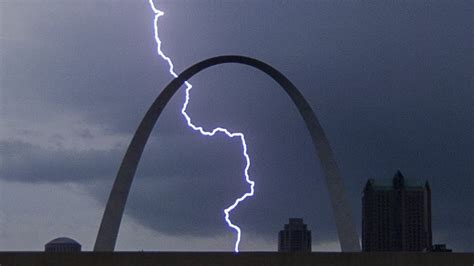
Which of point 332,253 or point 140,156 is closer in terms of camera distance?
point 332,253

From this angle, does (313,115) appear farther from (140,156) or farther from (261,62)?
(140,156)

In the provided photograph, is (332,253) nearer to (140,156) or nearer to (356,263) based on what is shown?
(356,263)

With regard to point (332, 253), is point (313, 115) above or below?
above

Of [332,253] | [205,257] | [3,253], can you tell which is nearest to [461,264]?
[332,253]

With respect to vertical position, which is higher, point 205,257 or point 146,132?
point 146,132

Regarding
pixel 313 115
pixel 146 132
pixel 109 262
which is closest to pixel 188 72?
pixel 146 132

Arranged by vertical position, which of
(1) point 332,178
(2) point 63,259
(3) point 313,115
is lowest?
(2) point 63,259
